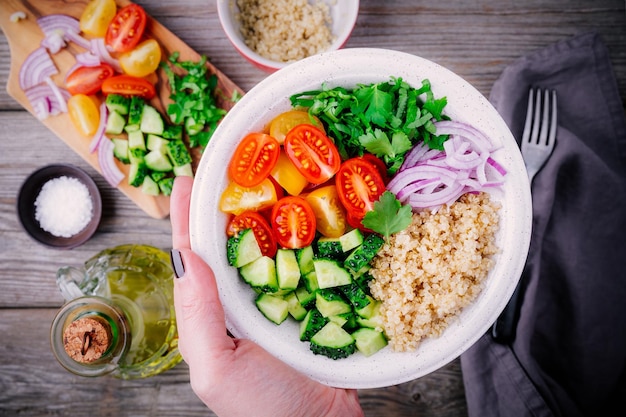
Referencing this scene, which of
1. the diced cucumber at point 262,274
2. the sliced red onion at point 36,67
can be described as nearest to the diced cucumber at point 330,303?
the diced cucumber at point 262,274

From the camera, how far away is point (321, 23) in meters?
1.86

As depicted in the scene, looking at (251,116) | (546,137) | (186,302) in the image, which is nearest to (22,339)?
(186,302)

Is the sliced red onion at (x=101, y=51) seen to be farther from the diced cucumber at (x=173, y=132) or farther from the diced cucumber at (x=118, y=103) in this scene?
the diced cucumber at (x=173, y=132)

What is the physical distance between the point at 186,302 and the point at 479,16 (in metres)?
1.56

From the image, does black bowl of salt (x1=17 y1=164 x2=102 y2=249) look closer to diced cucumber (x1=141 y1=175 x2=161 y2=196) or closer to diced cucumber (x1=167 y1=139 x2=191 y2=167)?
diced cucumber (x1=141 y1=175 x2=161 y2=196)

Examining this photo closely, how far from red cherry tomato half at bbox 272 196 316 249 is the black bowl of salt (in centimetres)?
86

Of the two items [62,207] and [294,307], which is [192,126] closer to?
[62,207]

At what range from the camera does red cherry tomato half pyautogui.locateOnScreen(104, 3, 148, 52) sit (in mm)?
1846

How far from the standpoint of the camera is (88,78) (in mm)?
1881

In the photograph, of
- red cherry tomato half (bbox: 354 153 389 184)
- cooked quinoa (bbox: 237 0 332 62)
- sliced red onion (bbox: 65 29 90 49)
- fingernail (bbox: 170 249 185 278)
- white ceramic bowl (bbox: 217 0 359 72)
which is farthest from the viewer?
sliced red onion (bbox: 65 29 90 49)

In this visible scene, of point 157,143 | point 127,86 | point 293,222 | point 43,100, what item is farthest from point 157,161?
point 293,222

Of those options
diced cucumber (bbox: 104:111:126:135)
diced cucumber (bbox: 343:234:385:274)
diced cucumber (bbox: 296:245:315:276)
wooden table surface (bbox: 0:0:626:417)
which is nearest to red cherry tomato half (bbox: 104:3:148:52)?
wooden table surface (bbox: 0:0:626:417)

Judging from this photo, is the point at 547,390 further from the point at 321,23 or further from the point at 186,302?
the point at 321,23

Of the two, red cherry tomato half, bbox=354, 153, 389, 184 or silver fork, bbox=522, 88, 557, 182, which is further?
silver fork, bbox=522, 88, 557, 182
